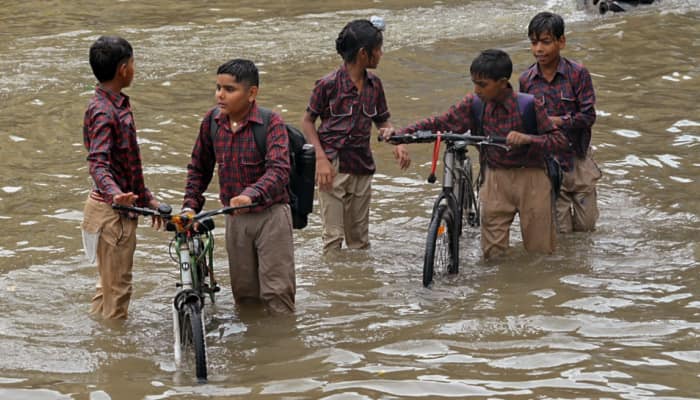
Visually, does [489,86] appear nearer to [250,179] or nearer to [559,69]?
[559,69]

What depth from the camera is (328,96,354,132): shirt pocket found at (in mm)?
Answer: 8477

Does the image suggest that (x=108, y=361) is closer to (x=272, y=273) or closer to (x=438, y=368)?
(x=272, y=273)

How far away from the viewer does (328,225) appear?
8.77 meters

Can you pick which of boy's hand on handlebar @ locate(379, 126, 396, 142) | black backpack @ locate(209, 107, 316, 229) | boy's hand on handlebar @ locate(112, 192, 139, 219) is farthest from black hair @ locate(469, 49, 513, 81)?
boy's hand on handlebar @ locate(112, 192, 139, 219)

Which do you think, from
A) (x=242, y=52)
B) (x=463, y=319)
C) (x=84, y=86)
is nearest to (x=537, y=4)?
(x=242, y=52)

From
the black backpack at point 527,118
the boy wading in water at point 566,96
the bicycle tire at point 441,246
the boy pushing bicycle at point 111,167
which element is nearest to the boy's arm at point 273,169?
the boy pushing bicycle at point 111,167

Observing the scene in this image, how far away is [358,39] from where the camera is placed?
325 inches

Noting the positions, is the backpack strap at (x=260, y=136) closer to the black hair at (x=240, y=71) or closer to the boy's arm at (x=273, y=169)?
the boy's arm at (x=273, y=169)

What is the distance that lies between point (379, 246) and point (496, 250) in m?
1.14

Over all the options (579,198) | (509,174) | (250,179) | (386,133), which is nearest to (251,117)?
(250,179)

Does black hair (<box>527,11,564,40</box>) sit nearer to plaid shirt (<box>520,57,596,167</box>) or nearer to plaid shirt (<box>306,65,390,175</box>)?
plaid shirt (<box>520,57,596,167</box>)

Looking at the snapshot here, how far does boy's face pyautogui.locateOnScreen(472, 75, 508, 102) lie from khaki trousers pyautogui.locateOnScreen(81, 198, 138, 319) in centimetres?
253

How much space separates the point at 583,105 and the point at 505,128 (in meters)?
0.90

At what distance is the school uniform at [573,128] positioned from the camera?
8.59 metres
